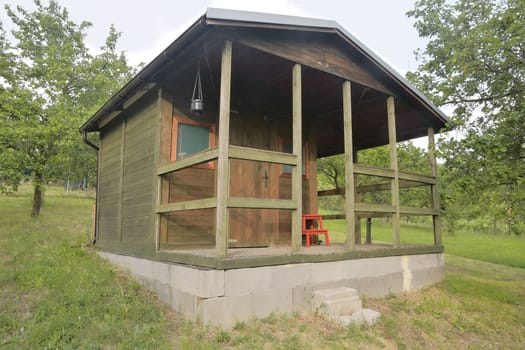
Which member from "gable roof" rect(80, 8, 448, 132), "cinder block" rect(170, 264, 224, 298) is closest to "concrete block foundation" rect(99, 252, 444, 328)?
"cinder block" rect(170, 264, 224, 298)

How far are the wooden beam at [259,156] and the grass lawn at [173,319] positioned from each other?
75.8 inches

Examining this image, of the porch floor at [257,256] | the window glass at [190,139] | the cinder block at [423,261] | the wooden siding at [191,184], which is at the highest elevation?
the window glass at [190,139]

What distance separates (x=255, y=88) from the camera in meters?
6.14

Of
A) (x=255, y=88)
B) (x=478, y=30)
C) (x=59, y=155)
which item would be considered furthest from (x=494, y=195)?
(x=59, y=155)

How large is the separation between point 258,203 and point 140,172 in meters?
2.82

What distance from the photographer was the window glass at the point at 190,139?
578cm

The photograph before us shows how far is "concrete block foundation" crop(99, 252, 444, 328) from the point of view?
386 centimetres

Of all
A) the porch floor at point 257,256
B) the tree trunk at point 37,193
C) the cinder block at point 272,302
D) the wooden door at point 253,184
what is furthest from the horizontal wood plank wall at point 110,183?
the tree trunk at point 37,193

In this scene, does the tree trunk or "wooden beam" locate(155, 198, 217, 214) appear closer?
→ "wooden beam" locate(155, 198, 217, 214)

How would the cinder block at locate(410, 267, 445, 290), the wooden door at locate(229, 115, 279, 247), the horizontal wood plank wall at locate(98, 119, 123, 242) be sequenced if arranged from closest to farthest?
the wooden door at locate(229, 115, 279, 247) → the cinder block at locate(410, 267, 445, 290) → the horizontal wood plank wall at locate(98, 119, 123, 242)

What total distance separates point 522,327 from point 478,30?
17.9 ft

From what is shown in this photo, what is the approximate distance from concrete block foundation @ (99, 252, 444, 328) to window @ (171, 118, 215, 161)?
1.83 m

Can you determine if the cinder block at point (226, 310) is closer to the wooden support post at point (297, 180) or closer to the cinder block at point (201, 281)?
the cinder block at point (201, 281)

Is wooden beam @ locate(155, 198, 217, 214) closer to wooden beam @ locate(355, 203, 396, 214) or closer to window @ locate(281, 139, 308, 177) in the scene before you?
wooden beam @ locate(355, 203, 396, 214)
